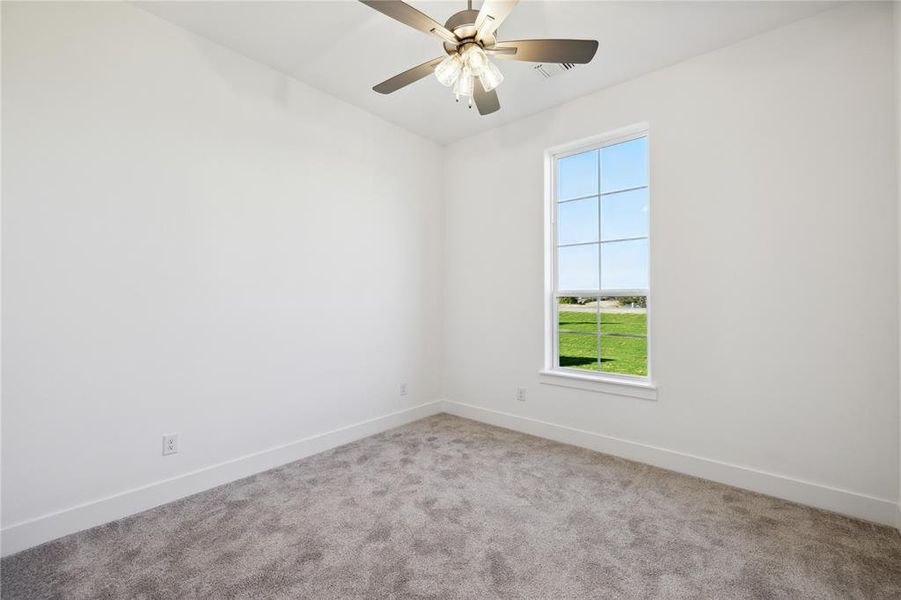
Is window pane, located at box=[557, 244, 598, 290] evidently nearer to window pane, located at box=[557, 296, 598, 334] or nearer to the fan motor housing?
window pane, located at box=[557, 296, 598, 334]

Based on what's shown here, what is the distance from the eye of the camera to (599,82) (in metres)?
3.02

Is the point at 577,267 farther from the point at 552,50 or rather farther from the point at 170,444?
the point at 170,444

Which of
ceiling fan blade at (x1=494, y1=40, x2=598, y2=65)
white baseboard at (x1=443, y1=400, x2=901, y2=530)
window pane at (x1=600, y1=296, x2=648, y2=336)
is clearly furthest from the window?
ceiling fan blade at (x1=494, y1=40, x2=598, y2=65)

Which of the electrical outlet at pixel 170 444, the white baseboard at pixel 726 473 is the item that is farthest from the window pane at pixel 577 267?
the electrical outlet at pixel 170 444

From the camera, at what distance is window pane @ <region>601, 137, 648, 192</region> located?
3096mm

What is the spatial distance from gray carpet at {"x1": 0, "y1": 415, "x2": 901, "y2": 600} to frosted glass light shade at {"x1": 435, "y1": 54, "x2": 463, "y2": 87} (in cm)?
230

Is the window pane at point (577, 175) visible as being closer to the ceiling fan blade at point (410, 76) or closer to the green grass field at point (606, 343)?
the green grass field at point (606, 343)

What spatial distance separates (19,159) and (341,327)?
6.73 ft

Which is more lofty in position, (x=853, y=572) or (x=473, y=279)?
(x=473, y=279)

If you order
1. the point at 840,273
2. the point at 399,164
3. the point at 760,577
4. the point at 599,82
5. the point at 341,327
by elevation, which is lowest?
the point at 760,577

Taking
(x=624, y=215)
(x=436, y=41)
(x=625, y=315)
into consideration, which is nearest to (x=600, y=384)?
(x=625, y=315)

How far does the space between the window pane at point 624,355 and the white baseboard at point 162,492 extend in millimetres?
2087

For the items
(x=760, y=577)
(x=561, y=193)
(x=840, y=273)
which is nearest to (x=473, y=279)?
(x=561, y=193)

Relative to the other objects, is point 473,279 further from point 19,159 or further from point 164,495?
point 19,159
